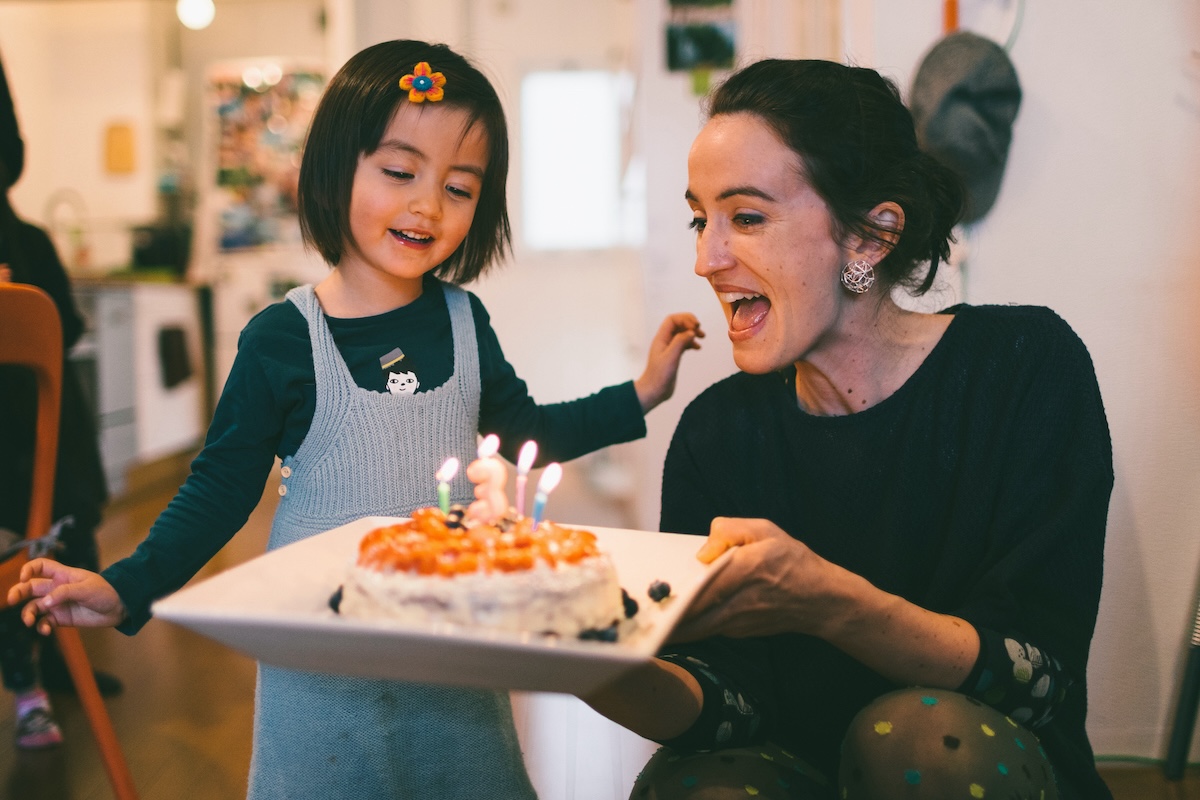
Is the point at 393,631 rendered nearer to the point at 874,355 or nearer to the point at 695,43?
the point at 874,355

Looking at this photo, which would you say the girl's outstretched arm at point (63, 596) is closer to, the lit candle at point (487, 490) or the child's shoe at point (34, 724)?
the lit candle at point (487, 490)

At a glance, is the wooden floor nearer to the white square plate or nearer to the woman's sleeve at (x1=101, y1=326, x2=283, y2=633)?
the woman's sleeve at (x1=101, y1=326, x2=283, y2=633)

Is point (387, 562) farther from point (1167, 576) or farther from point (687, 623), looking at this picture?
point (1167, 576)

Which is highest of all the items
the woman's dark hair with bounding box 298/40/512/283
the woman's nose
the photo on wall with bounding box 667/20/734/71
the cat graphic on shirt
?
the photo on wall with bounding box 667/20/734/71

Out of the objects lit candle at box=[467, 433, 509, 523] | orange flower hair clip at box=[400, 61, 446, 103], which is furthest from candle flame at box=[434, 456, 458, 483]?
orange flower hair clip at box=[400, 61, 446, 103]

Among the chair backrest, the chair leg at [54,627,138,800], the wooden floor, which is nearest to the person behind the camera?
the chair backrest

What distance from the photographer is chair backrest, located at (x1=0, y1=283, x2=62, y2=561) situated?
1.36 metres

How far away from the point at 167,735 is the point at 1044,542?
185cm

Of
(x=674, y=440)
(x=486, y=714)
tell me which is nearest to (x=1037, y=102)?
(x=674, y=440)

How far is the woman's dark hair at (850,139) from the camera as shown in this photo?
3.68 ft

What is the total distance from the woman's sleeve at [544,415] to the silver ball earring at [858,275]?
369 millimetres

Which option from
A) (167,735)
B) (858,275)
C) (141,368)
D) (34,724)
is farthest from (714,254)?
(141,368)

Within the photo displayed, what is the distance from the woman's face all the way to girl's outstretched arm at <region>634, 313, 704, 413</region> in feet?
0.82

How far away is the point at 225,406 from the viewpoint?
1138 millimetres
